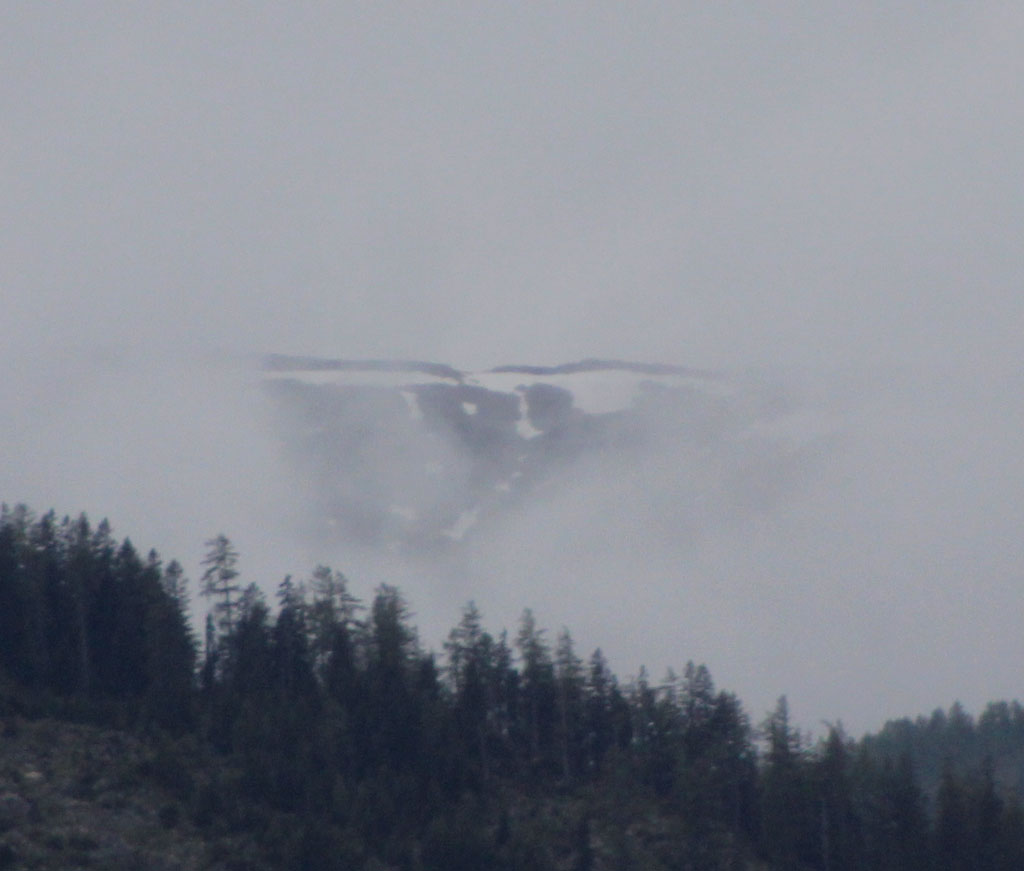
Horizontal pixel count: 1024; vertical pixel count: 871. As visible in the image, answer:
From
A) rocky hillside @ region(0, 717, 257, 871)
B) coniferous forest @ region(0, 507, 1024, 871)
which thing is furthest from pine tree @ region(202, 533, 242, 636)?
rocky hillside @ region(0, 717, 257, 871)

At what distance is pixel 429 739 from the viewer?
252 ft

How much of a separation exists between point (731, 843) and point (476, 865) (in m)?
23.8

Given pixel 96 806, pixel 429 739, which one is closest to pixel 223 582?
pixel 429 739

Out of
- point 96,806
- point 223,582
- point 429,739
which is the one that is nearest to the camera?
point 96,806

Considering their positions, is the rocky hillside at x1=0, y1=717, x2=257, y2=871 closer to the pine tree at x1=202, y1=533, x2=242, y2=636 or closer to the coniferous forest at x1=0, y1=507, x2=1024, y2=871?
the coniferous forest at x1=0, y1=507, x2=1024, y2=871

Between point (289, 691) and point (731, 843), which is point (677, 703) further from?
point (289, 691)

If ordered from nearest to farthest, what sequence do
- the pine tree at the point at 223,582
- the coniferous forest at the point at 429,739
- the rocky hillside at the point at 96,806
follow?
the rocky hillside at the point at 96,806 < the coniferous forest at the point at 429,739 < the pine tree at the point at 223,582

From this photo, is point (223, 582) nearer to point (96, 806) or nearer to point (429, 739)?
point (429, 739)

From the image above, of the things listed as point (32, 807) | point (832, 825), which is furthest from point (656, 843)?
point (32, 807)

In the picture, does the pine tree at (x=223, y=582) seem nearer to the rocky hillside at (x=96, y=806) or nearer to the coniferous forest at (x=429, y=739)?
the coniferous forest at (x=429, y=739)

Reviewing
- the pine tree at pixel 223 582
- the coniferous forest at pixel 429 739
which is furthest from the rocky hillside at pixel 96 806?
the pine tree at pixel 223 582

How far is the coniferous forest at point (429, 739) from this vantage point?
6612cm

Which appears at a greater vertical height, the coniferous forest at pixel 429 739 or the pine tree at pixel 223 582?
the pine tree at pixel 223 582

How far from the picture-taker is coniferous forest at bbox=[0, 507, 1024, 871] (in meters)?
66.1
